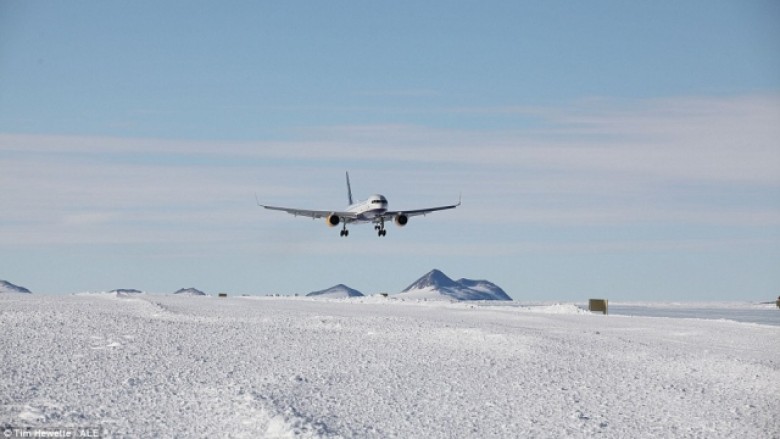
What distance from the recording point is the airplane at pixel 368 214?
Answer: 241ft

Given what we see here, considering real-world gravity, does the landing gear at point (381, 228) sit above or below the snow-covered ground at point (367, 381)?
above

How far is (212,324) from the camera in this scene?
28.4m

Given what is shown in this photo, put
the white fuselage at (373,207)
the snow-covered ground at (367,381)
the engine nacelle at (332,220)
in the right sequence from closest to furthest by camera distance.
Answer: the snow-covered ground at (367,381) → the white fuselage at (373,207) → the engine nacelle at (332,220)

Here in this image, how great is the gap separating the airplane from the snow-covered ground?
44.3 meters

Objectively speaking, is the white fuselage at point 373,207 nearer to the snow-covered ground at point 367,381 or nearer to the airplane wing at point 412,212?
the airplane wing at point 412,212

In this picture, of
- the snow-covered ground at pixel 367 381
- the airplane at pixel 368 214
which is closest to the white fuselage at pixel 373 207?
the airplane at pixel 368 214

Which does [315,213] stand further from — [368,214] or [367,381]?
[367,381]

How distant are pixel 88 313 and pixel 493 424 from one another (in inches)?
726

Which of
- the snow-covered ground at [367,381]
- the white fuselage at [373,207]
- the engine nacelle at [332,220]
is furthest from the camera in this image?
the engine nacelle at [332,220]

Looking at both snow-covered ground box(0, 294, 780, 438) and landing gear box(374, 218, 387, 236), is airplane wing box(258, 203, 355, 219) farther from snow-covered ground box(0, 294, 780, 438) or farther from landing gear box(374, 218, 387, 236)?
snow-covered ground box(0, 294, 780, 438)

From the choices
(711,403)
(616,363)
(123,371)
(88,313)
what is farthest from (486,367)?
(88,313)

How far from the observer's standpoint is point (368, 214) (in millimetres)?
74562

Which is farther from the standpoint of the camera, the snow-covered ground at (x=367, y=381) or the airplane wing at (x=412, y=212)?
the airplane wing at (x=412, y=212)

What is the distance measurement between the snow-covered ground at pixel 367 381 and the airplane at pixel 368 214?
44.3 meters
